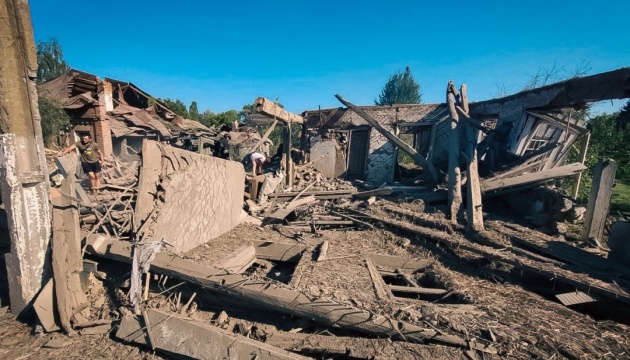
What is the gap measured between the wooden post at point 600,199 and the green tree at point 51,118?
62.8 ft

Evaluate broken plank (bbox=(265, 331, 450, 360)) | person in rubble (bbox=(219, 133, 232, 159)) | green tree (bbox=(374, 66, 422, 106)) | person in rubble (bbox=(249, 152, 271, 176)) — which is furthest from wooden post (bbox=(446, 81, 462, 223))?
green tree (bbox=(374, 66, 422, 106))

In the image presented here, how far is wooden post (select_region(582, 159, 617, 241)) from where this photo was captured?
546 cm

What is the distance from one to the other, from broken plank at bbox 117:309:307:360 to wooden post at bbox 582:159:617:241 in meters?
6.53

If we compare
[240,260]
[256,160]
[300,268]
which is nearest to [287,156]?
[256,160]

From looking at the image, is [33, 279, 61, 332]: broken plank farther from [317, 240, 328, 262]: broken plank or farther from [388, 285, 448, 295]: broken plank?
[388, 285, 448, 295]: broken plank

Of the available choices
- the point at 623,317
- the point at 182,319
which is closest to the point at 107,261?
the point at 182,319

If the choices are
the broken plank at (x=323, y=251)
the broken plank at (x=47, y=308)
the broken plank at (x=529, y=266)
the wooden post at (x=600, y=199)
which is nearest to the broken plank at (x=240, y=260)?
Result: the broken plank at (x=323, y=251)

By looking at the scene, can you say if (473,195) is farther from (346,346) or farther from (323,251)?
(346,346)

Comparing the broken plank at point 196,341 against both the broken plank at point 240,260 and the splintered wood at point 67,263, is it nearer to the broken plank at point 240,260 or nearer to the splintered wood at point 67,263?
the splintered wood at point 67,263

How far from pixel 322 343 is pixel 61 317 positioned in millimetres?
3172

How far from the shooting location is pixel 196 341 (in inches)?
117

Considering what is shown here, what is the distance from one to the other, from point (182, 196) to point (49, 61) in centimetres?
4074

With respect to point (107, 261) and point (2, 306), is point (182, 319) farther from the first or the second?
point (2, 306)

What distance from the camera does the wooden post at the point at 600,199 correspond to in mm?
5465
